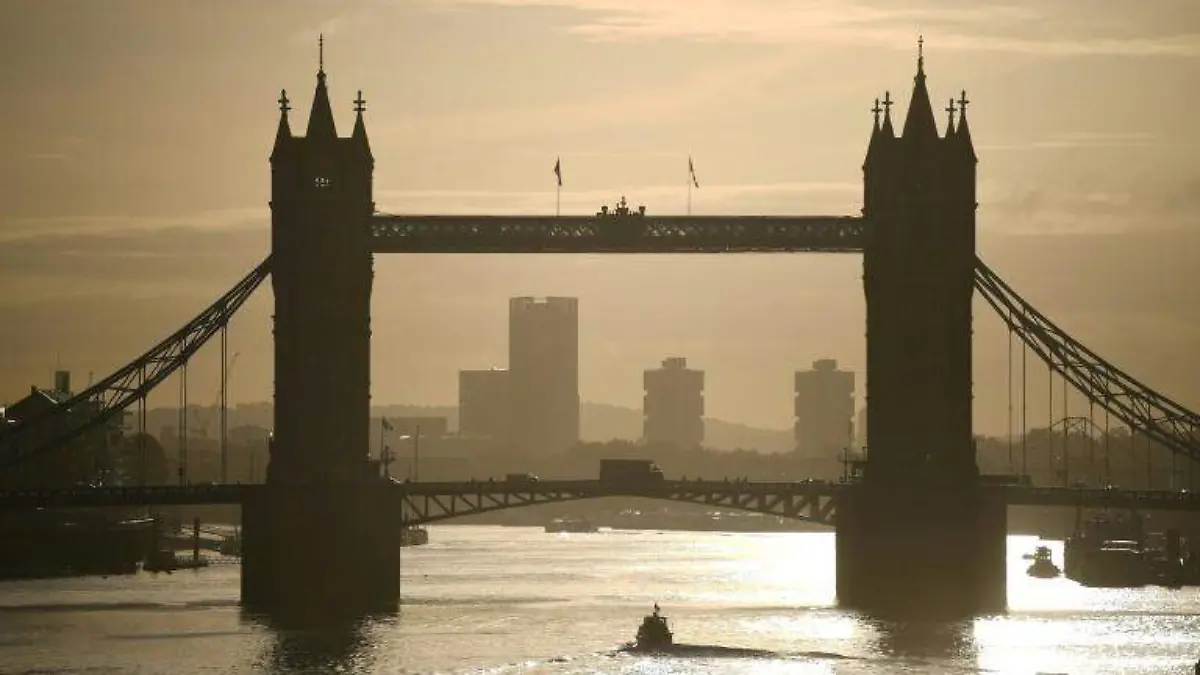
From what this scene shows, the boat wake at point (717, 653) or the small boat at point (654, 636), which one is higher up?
the small boat at point (654, 636)

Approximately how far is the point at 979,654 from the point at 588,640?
2384cm

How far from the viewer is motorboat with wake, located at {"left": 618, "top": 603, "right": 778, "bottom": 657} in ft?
613

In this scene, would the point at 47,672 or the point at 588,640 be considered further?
the point at 588,640

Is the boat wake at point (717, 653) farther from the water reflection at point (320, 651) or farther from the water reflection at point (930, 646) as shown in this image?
the water reflection at point (320, 651)

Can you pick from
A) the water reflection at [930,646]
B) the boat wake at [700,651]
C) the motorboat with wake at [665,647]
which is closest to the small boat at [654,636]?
the motorboat with wake at [665,647]

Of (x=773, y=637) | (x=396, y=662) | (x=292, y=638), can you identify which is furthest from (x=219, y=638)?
(x=773, y=637)

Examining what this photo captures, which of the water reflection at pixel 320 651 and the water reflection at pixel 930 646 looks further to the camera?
the water reflection at pixel 930 646

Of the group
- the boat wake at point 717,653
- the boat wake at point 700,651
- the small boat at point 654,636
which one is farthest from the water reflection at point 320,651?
the small boat at point 654,636

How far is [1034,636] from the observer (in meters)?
199

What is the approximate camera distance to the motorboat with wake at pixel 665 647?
187 meters

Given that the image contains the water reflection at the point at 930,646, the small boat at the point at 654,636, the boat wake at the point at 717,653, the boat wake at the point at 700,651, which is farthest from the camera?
the small boat at the point at 654,636

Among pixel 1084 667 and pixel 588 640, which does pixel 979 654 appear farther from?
pixel 588 640

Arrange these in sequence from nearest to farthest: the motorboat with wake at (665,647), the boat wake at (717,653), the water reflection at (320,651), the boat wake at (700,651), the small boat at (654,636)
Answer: the water reflection at (320,651)
the boat wake at (717,653)
the boat wake at (700,651)
the motorboat with wake at (665,647)
the small boat at (654,636)

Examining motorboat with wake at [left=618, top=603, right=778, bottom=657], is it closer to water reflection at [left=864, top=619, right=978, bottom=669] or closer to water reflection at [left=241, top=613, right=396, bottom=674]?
water reflection at [left=864, top=619, right=978, bottom=669]
